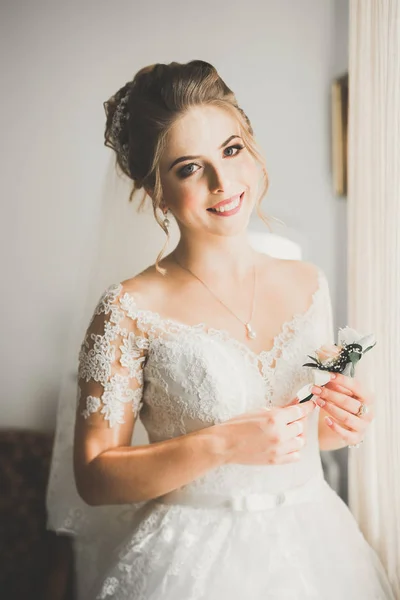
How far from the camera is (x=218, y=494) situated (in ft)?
4.36

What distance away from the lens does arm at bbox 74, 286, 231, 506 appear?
48.2 inches

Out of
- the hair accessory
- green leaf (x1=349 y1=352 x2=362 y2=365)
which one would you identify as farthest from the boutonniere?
the hair accessory

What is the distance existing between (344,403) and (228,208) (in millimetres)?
504

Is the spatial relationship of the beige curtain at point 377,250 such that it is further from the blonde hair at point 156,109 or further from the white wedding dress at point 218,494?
the blonde hair at point 156,109

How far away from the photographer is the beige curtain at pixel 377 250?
1.37 metres

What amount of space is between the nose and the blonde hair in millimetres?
120

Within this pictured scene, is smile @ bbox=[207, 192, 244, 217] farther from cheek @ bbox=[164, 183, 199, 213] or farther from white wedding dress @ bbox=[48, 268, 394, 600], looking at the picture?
white wedding dress @ bbox=[48, 268, 394, 600]

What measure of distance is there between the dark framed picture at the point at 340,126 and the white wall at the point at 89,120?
0.17 feet

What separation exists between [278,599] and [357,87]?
1.24 m

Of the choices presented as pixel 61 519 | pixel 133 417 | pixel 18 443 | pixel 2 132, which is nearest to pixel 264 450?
pixel 133 417

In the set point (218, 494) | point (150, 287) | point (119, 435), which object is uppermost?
point (150, 287)

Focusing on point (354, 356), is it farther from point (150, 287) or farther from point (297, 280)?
point (150, 287)

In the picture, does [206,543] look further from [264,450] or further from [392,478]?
[392,478]

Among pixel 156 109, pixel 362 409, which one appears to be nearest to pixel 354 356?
pixel 362 409
